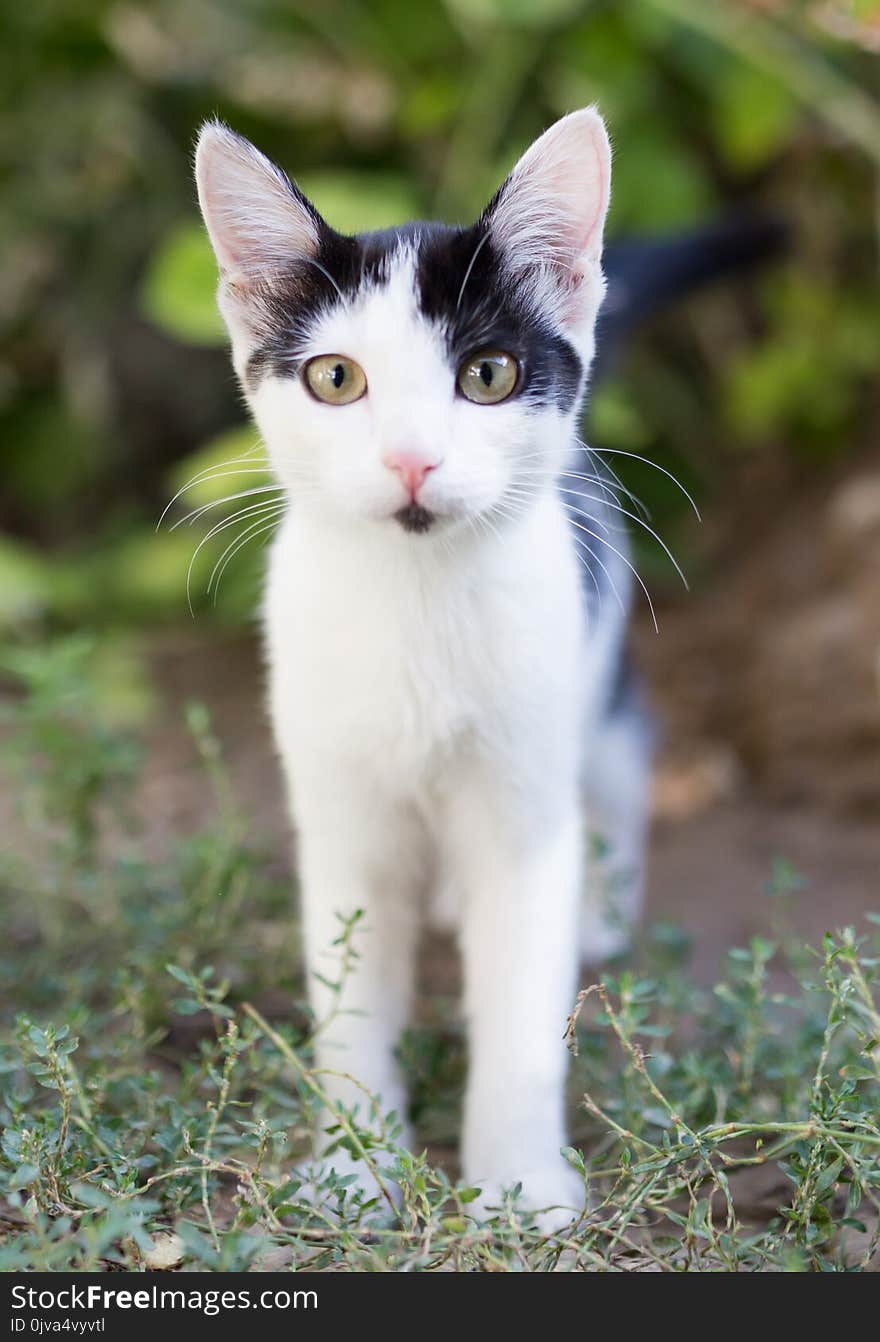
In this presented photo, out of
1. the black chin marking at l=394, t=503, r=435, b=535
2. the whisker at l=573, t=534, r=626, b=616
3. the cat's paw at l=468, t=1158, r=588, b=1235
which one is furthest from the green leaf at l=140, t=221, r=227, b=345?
the cat's paw at l=468, t=1158, r=588, b=1235

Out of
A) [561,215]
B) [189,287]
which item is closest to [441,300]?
[561,215]

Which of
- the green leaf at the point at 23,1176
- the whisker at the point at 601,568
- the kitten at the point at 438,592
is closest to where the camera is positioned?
the green leaf at the point at 23,1176

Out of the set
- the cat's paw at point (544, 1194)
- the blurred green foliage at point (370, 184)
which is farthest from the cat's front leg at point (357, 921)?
the blurred green foliage at point (370, 184)

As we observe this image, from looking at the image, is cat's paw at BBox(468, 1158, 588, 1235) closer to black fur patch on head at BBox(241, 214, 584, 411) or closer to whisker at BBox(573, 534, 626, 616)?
whisker at BBox(573, 534, 626, 616)

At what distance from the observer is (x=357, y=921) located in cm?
157

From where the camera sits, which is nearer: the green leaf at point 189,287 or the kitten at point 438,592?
the kitten at point 438,592

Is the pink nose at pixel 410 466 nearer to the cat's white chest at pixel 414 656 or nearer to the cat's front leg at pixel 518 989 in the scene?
the cat's white chest at pixel 414 656

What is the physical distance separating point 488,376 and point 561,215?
202 mm

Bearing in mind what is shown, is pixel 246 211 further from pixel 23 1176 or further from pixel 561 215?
pixel 23 1176

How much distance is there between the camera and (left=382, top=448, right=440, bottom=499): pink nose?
1237mm

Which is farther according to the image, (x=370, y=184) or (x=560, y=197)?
(x=370, y=184)

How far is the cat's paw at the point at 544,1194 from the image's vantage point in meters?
1.47

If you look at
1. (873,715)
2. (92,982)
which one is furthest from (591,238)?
(873,715)
